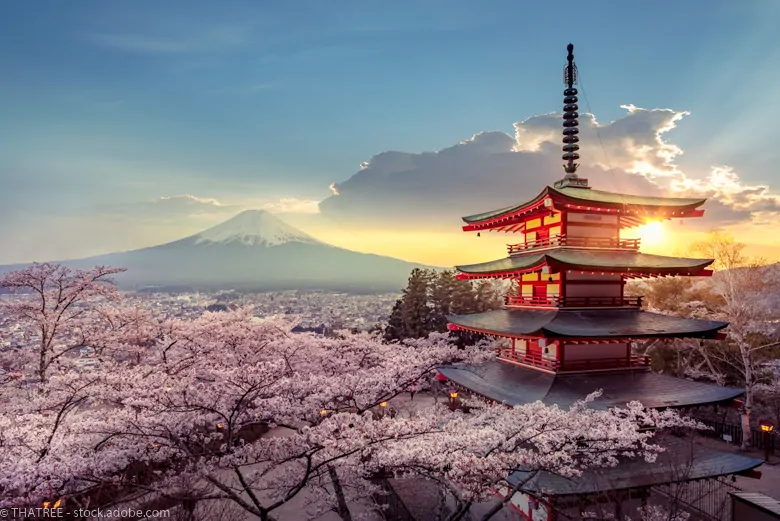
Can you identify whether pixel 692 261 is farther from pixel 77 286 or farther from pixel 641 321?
pixel 77 286

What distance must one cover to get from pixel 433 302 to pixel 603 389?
76.6 ft

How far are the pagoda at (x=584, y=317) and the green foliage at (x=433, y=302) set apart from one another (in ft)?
58.4

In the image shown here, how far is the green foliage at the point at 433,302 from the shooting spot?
33906 millimetres

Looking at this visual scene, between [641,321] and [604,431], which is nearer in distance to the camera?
[604,431]

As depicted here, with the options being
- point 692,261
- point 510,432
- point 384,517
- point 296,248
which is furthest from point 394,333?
point 296,248

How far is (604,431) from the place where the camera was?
350 inches

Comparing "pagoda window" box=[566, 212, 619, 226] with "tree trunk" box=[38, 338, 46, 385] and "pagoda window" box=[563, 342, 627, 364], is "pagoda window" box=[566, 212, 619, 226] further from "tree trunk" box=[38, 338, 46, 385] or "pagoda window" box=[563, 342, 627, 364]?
"tree trunk" box=[38, 338, 46, 385]

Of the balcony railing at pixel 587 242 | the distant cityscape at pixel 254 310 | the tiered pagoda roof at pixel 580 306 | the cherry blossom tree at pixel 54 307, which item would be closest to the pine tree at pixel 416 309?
the distant cityscape at pixel 254 310

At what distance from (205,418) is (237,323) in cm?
1097

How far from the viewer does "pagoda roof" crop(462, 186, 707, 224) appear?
12996 mm

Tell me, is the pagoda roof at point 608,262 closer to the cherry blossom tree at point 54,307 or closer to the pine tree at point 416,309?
the cherry blossom tree at point 54,307

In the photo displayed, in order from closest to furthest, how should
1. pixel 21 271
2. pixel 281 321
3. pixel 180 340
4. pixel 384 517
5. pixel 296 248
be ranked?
pixel 384 517 → pixel 21 271 → pixel 180 340 → pixel 281 321 → pixel 296 248

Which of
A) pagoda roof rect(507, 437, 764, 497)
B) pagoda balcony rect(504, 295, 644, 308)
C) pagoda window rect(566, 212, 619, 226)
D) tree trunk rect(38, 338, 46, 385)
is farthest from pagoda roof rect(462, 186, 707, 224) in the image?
tree trunk rect(38, 338, 46, 385)

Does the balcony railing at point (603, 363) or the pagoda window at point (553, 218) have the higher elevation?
the pagoda window at point (553, 218)
